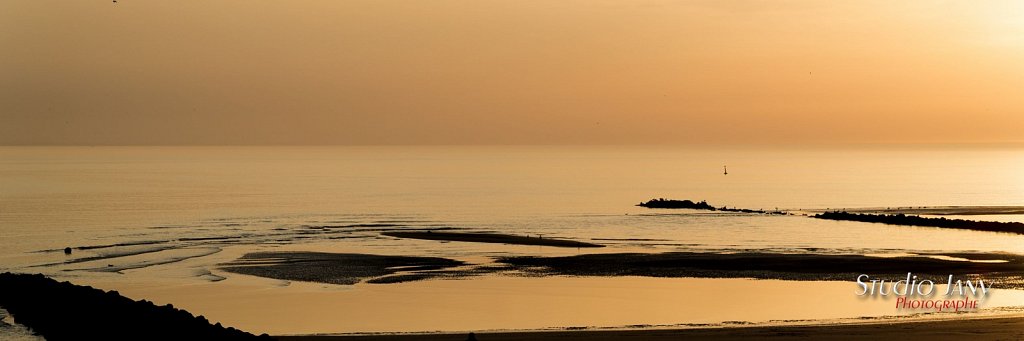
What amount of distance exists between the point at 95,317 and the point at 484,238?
35721 millimetres

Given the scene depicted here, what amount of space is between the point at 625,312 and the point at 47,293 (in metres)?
18.2

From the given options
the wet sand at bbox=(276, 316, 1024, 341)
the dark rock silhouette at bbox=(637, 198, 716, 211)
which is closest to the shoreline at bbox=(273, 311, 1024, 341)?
the wet sand at bbox=(276, 316, 1024, 341)

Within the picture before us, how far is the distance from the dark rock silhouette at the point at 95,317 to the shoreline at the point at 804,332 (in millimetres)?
2614

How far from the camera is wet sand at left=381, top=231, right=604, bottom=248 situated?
206ft

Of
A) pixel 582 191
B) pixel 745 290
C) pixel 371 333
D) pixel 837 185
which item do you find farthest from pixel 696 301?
pixel 837 185

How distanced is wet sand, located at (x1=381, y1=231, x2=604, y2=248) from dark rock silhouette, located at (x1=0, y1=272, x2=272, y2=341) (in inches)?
1138

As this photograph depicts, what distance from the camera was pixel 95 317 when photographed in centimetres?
3238

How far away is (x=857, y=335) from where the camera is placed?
97.8ft

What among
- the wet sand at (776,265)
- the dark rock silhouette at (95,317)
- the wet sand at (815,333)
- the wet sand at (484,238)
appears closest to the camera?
the dark rock silhouette at (95,317)

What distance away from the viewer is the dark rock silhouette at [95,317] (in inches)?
1145

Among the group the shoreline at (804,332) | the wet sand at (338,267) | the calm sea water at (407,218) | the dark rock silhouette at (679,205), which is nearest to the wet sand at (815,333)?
the shoreline at (804,332)

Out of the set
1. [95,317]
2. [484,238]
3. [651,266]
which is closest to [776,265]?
[651,266]

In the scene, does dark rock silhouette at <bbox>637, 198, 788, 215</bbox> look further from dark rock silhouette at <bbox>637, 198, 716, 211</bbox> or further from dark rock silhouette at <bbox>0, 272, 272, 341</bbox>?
dark rock silhouette at <bbox>0, 272, 272, 341</bbox>

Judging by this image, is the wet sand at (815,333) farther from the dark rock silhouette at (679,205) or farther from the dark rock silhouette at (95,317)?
the dark rock silhouette at (679,205)
